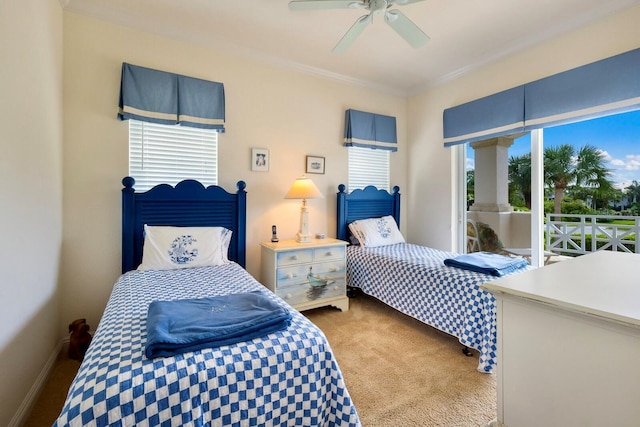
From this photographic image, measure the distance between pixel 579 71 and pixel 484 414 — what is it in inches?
106

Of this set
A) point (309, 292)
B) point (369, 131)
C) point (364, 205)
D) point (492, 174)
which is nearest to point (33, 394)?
point (309, 292)

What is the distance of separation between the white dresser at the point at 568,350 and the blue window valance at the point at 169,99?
2.60 metres

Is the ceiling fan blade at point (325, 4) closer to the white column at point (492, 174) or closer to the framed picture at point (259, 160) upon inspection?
the framed picture at point (259, 160)

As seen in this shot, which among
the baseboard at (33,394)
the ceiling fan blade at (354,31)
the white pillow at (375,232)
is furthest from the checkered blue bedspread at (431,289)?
the baseboard at (33,394)

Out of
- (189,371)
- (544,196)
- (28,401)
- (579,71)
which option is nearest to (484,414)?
(189,371)

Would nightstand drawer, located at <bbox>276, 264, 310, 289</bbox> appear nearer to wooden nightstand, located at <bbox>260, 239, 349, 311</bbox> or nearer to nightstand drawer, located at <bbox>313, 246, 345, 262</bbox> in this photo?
wooden nightstand, located at <bbox>260, 239, 349, 311</bbox>

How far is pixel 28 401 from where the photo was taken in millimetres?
1591

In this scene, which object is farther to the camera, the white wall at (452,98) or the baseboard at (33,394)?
the white wall at (452,98)

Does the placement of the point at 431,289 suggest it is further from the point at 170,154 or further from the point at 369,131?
the point at 170,154

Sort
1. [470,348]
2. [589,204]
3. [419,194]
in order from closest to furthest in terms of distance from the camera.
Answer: [470,348] < [589,204] < [419,194]

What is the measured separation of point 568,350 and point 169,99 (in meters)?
3.02

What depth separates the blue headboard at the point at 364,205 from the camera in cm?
345

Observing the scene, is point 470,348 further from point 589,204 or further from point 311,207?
point 311,207

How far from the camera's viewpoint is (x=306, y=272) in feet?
9.20
